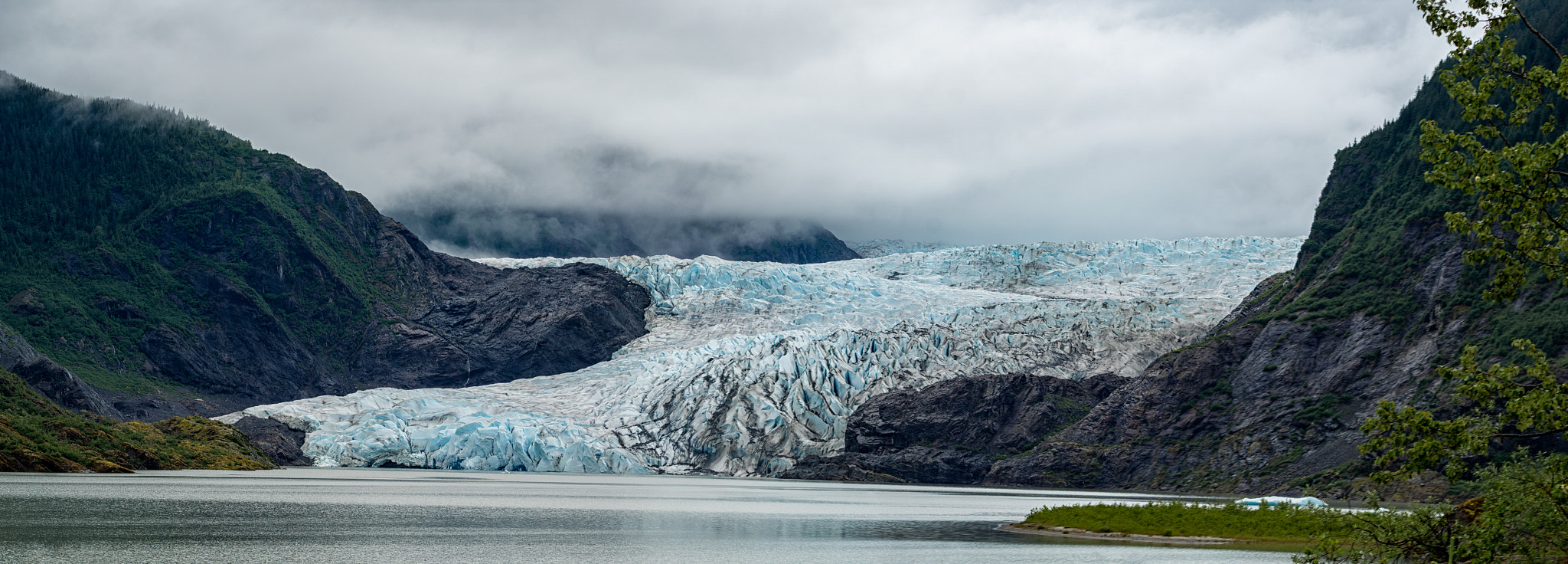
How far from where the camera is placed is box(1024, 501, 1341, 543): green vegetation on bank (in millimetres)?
45969

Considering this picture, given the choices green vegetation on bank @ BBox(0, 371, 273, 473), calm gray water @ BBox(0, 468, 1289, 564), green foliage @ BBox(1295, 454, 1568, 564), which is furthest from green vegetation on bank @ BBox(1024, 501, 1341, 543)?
green vegetation on bank @ BBox(0, 371, 273, 473)

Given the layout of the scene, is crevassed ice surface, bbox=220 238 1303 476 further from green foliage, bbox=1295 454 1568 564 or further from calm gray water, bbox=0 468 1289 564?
green foliage, bbox=1295 454 1568 564

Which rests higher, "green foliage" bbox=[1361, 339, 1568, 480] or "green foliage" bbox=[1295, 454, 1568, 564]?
"green foliage" bbox=[1361, 339, 1568, 480]

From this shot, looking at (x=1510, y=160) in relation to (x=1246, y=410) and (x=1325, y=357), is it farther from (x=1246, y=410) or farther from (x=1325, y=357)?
(x=1246, y=410)

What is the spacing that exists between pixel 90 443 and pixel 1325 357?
371ft

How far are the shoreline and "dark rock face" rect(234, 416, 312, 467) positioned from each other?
108 meters

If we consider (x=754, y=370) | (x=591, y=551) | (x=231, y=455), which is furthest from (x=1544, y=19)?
(x=231, y=455)

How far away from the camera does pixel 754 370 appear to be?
157 metres

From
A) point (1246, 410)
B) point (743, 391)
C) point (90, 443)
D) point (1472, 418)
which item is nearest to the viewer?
point (1472, 418)

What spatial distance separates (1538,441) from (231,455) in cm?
11108

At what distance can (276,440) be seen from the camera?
456ft

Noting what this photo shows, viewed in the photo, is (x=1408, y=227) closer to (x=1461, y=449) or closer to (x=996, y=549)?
(x=996, y=549)

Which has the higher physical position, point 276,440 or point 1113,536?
point 1113,536

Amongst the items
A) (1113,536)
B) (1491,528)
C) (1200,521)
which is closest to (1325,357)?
(1200,521)
